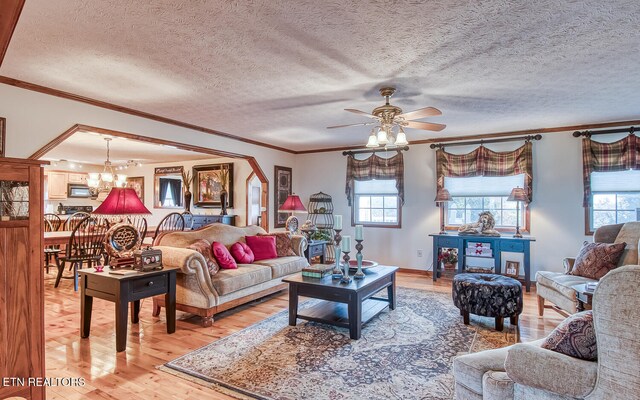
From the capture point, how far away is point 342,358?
2844 mm

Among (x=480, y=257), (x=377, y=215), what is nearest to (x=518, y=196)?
(x=480, y=257)

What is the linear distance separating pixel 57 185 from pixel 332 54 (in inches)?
358

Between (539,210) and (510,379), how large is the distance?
15.2 feet

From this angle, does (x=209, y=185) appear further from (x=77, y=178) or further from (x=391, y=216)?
(x=391, y=216)

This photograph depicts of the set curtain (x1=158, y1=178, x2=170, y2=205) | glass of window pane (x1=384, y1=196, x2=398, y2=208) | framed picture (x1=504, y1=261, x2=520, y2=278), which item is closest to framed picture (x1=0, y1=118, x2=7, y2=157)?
glass of window pane (x1=384, y1=196, x2=398, y2=208)

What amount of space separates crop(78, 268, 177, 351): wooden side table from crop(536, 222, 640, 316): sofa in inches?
151

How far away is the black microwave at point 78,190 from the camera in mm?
9055

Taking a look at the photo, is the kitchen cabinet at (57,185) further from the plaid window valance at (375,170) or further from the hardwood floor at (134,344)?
the plaid window valance at (375,170)

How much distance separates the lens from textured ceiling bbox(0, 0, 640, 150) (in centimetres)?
212

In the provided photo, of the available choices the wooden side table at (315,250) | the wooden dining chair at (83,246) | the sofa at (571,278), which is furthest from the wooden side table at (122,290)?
the sofa at (571,278)

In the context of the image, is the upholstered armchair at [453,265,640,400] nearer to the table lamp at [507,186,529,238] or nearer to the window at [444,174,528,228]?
the table lamp at [507,186,529,238]

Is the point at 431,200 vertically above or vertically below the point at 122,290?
A: above

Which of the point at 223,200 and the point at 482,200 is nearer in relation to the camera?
the point at 482,200

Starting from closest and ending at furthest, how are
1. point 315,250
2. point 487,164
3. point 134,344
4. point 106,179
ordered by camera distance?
point 134,344
point 487,164
point 315,250
point 106,179
